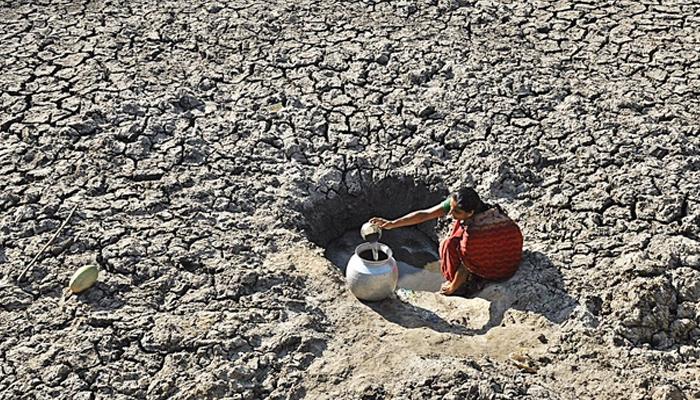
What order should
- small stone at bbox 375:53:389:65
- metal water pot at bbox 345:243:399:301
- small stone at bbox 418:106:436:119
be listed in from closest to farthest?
metal water pot at bbox 345:243:399:301, small stone at bbox 418:106:436:119, small stone at bbox 375:53:389:65

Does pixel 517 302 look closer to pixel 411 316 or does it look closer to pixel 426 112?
pixel 411 316

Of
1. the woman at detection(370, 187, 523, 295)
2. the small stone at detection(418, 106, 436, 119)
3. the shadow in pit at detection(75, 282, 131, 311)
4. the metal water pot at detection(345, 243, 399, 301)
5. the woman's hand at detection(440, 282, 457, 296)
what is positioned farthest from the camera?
the small stone at detection(418, 106, 436, 119)

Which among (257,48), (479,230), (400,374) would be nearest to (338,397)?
(400,374)

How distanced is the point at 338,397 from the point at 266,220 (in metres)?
1.30

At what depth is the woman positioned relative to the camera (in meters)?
4.93

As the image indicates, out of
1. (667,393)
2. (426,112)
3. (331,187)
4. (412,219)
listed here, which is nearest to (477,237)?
(412,219)

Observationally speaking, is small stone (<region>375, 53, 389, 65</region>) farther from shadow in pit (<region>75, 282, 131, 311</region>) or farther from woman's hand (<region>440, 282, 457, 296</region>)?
shadow in pit (<region>75, 282, 131, 311</region>)

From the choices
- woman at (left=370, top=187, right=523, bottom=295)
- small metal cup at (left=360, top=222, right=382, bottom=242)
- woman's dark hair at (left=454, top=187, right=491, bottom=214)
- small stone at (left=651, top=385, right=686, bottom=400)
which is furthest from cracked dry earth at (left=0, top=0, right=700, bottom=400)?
woman's dark hair at (left=454, top=187, right=491, bottom=214)

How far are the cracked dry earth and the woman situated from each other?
4.3 inches

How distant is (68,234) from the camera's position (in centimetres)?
512

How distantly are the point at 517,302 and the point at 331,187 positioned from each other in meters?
1.27

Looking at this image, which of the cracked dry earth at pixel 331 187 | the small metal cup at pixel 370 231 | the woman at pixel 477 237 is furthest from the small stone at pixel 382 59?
the small metal cup at pixel 370 231

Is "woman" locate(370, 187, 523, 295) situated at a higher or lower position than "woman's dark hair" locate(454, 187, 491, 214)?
lower

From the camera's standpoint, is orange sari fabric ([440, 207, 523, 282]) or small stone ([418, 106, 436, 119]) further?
small stone ([418, 106, 436, 119])
